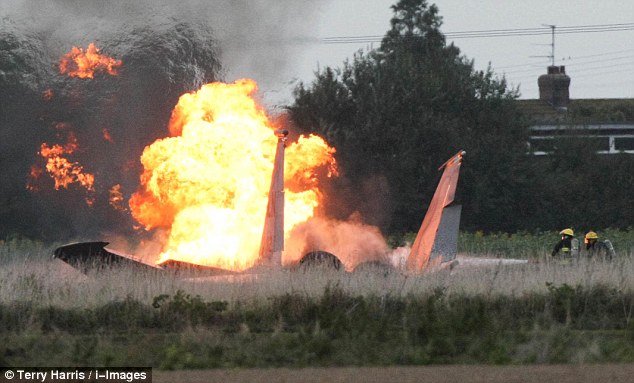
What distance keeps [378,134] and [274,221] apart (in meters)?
28.3

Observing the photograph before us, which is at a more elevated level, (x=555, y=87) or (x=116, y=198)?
(x=555, y=87)

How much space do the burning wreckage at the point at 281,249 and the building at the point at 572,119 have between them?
113 feet

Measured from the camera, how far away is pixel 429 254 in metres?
23.8

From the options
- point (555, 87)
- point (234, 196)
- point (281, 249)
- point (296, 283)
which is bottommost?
point (296, 283)

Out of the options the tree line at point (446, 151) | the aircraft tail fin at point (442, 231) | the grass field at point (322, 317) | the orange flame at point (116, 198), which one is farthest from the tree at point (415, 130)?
the grass field at point (322, 317)

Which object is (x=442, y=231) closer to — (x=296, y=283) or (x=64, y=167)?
(x=296, y=283)

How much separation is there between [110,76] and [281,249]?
7036 millimetres

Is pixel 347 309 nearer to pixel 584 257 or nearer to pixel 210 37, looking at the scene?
pixel 584 257

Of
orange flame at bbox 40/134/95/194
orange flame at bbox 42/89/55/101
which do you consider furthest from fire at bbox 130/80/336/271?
orange flame at bbox 40/134/95/194

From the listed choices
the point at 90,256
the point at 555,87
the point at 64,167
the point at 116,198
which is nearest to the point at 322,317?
the point at 90,256

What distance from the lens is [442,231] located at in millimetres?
23750

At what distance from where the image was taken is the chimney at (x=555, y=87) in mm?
73062

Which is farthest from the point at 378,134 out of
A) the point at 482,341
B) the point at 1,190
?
the point at 482,341

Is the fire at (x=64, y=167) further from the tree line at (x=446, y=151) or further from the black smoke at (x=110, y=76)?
the tree line at (x=446, y=151)
